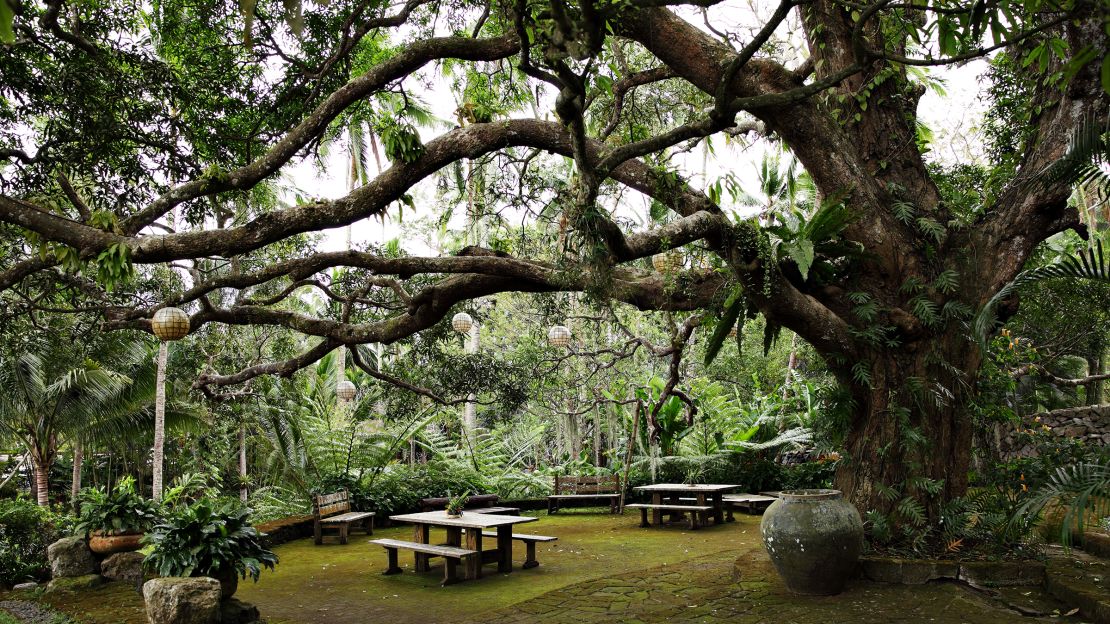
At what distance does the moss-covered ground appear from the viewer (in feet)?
18.3

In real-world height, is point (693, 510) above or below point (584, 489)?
below

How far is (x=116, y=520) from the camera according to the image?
7914mm

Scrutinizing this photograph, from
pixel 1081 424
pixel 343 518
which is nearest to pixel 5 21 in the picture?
pixel 343 518

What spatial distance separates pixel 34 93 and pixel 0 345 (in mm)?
3493

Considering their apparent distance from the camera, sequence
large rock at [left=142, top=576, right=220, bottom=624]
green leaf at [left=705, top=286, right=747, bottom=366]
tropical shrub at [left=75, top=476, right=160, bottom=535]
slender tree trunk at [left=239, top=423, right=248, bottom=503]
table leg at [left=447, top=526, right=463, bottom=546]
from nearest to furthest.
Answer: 1. large rock at [left=142, top=576, right=220, bottom=624]
2. green leaf at [left=705, top=286, right=747, bottom=366]
3. tropical shrub at [left=75, top=476, right=160, bottom=535]
4. table leg at [left=447, top=526, right=463, bottom=546]
5. slender tree trunk at [left=239, top=423, right=248, bottom=503]

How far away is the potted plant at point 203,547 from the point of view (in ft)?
20.0

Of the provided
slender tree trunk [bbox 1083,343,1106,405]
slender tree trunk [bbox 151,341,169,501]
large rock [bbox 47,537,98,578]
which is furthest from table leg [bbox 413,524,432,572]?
slender tree trunk [bbox 1083,343,1106,405]

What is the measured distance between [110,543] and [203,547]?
2.48m

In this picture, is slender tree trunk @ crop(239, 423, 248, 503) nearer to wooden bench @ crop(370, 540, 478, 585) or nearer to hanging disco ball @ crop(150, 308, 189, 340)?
wooden bench @ crop(370, 540, 478, 585)

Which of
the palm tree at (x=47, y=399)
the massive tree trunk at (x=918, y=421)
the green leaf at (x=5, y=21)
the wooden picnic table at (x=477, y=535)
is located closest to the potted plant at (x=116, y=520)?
the wooden picnic table at (x=477, y=535)

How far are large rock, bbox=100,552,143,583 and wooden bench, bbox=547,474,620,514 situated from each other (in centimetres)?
621

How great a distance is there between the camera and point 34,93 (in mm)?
5715

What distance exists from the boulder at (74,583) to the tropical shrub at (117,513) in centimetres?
45

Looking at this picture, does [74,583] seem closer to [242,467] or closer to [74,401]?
[74,401]
